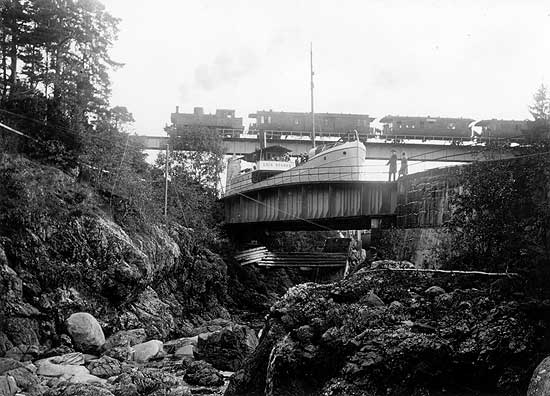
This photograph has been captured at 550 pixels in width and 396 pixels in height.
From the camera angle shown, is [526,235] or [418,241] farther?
[418,241]

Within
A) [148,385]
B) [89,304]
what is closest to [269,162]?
[89,304]

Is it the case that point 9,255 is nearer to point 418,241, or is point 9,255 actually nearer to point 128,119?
point 128,119

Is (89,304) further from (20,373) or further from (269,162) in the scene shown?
(269,162)

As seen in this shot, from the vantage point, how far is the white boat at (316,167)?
80.8 ft

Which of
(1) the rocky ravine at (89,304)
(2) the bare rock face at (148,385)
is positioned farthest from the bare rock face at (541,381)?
(1) the rocky ravine at (89,304)

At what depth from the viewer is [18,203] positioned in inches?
690

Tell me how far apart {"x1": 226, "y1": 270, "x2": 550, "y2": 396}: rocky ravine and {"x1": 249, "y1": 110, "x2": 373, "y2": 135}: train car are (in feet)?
118

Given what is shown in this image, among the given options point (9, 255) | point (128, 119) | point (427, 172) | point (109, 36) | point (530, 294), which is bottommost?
point (9, 255)

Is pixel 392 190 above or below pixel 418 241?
above

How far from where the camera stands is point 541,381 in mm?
5469

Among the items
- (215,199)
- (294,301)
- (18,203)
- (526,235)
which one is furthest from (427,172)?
(215,199)

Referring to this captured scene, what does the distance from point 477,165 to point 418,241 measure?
367cm

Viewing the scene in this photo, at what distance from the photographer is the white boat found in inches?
969

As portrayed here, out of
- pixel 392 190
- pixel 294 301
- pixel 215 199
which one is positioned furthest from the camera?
pixel 215 199
